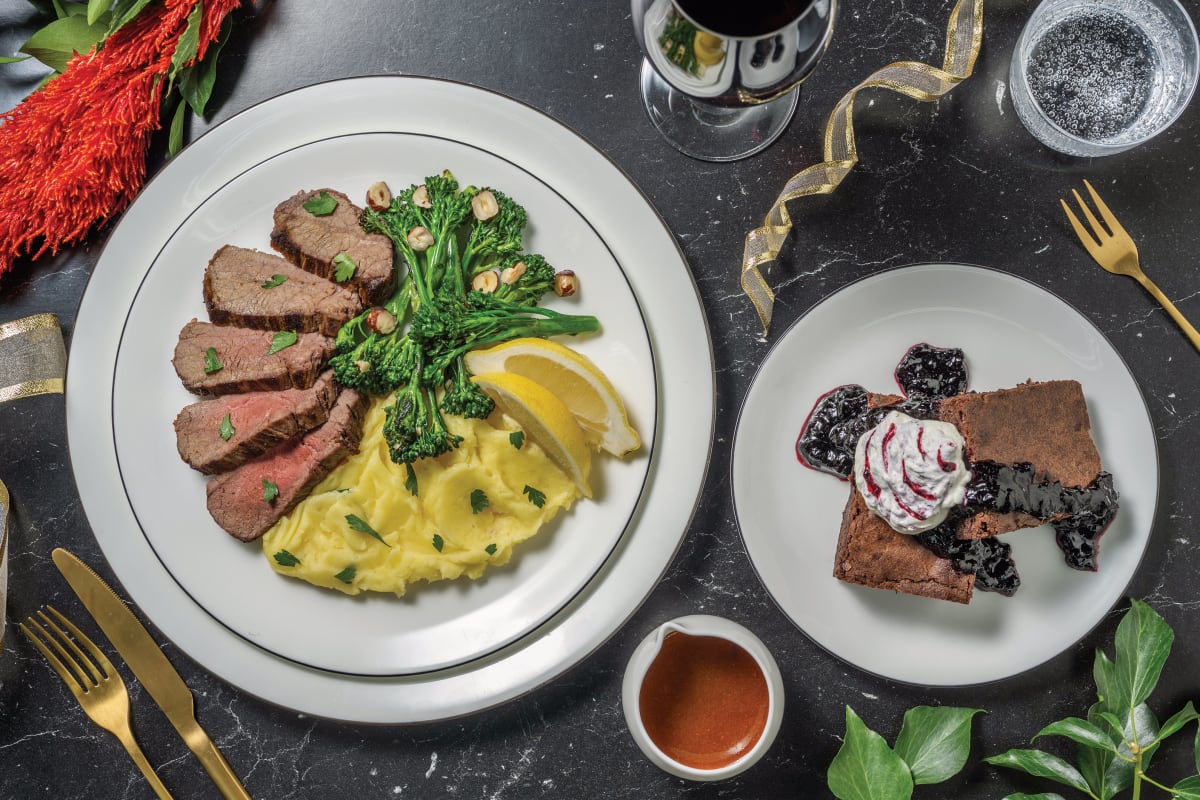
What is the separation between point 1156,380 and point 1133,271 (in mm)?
458

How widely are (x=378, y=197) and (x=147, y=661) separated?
2087mm

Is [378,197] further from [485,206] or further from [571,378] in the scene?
[571,378]

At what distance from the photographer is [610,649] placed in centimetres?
353

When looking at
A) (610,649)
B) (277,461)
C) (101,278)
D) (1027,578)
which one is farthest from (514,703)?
(101,278)

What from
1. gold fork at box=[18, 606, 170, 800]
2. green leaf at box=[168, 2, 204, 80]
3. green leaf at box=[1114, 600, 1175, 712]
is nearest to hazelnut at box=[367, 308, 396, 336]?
green leaf at box=[168, 2, 204, 80]

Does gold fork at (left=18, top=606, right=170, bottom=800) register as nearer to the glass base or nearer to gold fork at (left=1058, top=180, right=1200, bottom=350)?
the glass base

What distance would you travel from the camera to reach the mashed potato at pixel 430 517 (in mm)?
3281

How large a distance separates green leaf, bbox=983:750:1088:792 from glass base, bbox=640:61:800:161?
251 centimetres

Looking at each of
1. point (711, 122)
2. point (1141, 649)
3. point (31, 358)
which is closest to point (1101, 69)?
point (711, 122)

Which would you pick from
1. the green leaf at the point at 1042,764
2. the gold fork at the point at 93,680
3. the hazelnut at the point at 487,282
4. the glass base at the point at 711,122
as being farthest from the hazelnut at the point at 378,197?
the green leaf at the point at 1042,764

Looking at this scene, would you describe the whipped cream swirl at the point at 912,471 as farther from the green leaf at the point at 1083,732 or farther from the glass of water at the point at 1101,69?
the glass of water at the point at 1101,69

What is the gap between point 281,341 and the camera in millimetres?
3369

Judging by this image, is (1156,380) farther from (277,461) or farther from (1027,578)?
(277,461)

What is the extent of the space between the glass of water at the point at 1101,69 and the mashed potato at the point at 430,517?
2491 millimetres
